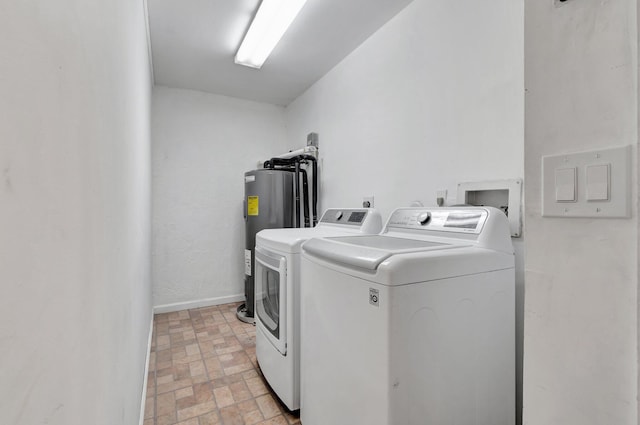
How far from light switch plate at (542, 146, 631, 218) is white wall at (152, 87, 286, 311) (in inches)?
133

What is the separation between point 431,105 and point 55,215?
1.92 meters

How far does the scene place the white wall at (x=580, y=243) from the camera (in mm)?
609

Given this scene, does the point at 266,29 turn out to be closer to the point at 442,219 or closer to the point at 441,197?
the point at 441,197

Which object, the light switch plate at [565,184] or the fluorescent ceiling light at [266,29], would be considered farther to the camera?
the fluorescent ceiling light at [266,29]

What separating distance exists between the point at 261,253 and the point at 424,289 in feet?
4.23

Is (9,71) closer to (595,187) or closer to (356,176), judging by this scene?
(595,187)

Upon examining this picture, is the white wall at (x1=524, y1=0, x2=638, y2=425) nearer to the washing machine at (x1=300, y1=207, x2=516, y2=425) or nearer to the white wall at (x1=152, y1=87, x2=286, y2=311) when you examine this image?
the washing machine at (x1=300, y1=207, x2=516, y2=425)

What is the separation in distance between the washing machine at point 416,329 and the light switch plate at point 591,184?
424mm

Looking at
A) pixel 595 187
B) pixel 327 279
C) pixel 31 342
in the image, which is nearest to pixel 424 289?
pixel 327 279

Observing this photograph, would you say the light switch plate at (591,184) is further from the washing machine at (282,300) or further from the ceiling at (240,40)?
the ceiling at (240,40)

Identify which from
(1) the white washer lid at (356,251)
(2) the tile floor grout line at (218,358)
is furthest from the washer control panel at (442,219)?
(2) the tile floor grout line at (218,358)

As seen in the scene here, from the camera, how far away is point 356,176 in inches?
101

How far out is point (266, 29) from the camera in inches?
87.3

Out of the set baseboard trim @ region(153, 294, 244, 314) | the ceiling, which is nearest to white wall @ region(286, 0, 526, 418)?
the ceiling
